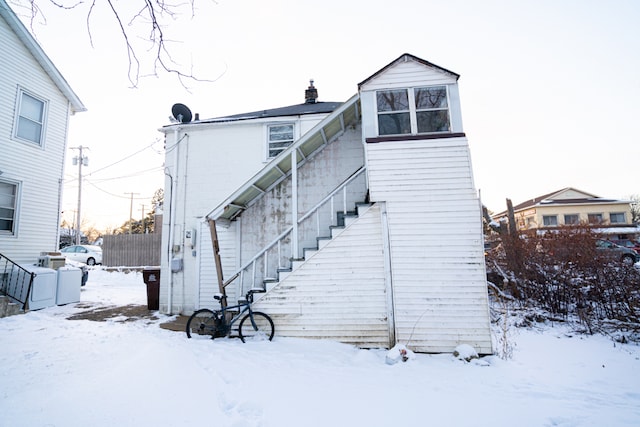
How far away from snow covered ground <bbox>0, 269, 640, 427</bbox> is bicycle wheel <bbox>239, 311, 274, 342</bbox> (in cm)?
25

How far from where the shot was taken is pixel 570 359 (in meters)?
5.28

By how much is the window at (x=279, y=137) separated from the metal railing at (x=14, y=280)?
800cm

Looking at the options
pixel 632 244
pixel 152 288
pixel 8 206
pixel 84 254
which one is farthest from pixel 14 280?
pixel 632 244

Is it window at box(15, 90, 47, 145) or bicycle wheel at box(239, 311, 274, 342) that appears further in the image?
window at box(15, 90, 47, 145)

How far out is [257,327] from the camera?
609 centimetres

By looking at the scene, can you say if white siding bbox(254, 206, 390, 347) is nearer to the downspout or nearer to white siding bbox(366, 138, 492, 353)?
white siding bbox(366, 138, 492, 353)

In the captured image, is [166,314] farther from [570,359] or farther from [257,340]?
[570,359]

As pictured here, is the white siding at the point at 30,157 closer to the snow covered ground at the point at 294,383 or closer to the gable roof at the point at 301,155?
the snow covered ground at the point at 294,383

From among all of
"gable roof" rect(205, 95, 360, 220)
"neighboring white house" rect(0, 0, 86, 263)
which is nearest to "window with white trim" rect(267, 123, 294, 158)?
"gable roof" rect(205, 95, 360, 220)

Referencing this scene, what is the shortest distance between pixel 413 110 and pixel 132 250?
20432mm

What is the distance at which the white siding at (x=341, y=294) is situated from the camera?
5844mm

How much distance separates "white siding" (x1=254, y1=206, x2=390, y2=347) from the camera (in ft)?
19.2

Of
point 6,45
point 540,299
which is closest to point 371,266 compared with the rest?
point 540,299

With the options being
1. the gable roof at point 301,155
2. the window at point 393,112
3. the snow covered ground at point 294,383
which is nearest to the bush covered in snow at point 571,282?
the snow covered ground at point 294,383
